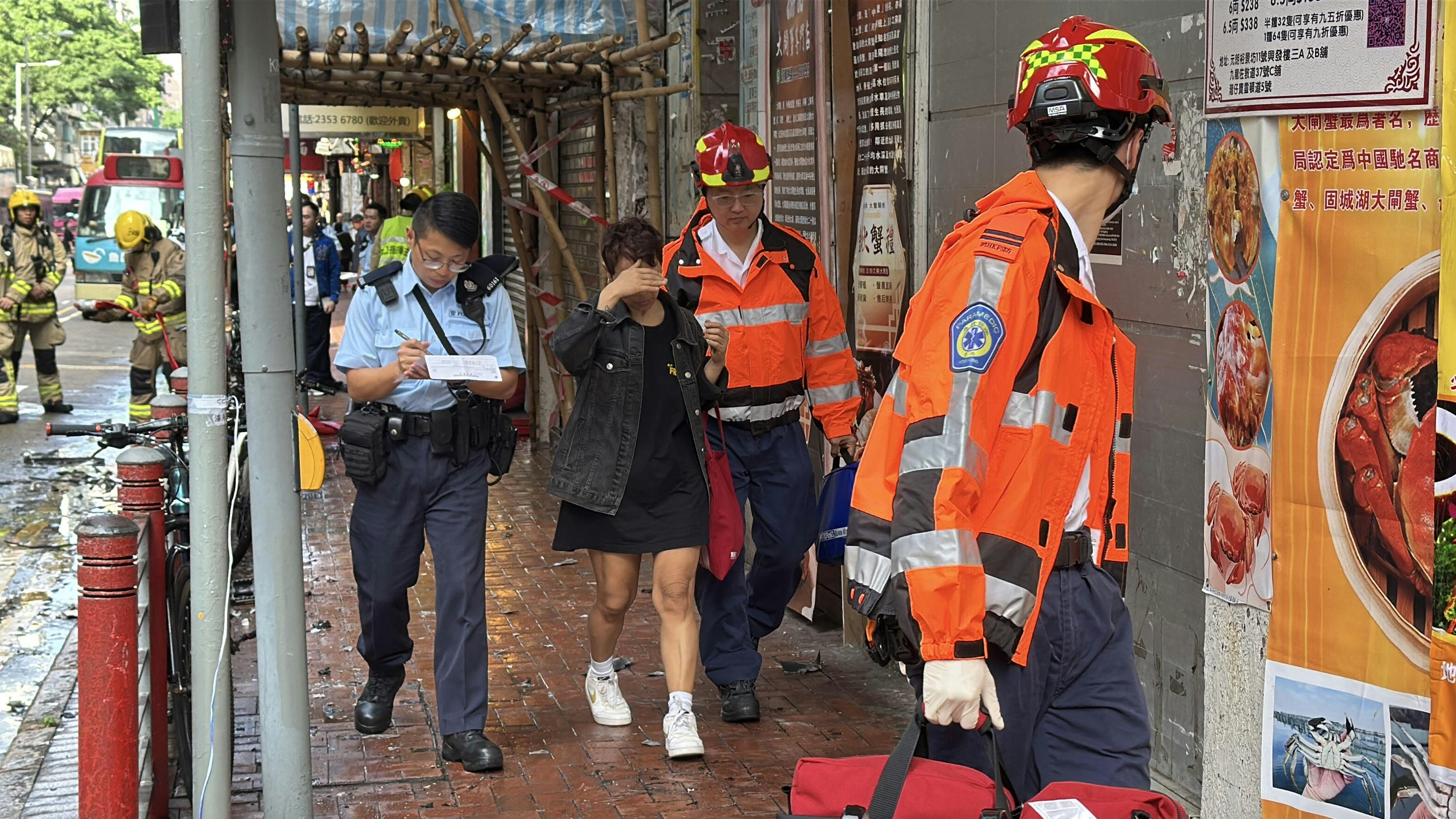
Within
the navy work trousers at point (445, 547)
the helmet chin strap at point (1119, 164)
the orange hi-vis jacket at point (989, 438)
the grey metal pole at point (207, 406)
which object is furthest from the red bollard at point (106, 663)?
the helmet chin strap at point (1119, 164)

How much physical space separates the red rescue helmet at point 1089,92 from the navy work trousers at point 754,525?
3.21 m

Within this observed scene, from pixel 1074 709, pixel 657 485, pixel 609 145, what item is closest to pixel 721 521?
pixel 657 485

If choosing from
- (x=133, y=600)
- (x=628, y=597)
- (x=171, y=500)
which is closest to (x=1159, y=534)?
(x=628, y=597)

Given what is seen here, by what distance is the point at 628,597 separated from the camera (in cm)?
581

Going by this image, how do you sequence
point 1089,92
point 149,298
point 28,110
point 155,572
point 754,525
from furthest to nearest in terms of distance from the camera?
point 28,110 → point 149,298 → point 754,525 → point 155,572 → point 1089,92

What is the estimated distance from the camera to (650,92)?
29.9 ft

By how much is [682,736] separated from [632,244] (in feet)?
5.76

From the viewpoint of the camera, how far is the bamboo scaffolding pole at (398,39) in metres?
8.84

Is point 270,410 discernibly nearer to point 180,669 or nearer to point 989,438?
point 180,669

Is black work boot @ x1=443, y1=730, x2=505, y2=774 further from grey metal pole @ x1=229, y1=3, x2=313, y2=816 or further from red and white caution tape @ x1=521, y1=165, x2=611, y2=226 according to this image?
red and white caution tape @ x1=521, y1=165, x2=611, y2=226

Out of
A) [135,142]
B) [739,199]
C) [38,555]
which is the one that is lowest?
[38,555]

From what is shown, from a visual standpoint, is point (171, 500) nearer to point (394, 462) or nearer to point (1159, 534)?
point (394, 462)

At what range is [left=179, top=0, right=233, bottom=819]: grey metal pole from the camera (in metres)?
4.25

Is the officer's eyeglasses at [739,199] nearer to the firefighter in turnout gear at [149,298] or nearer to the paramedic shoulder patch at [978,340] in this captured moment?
the paramedic shoulder patch at [978,340]
